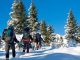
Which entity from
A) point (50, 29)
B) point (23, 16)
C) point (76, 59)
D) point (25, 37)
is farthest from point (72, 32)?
point (76, 59)

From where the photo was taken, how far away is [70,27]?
69125mm

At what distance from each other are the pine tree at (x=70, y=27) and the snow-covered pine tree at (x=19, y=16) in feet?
42.6

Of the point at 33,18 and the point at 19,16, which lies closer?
the point at 19,16

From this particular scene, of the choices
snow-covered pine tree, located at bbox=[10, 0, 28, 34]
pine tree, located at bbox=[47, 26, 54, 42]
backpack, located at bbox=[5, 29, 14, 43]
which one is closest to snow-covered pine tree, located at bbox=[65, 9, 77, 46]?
pine tree, located at bbox=[47, 26, 54, 42]

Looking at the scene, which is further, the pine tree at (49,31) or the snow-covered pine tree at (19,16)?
the pine tree at (49,31)

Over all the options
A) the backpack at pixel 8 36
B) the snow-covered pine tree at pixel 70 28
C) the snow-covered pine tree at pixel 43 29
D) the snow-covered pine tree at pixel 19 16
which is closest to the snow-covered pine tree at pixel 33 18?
the snow-covered pine tree at pixel 19 16

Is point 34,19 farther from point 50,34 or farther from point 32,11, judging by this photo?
point 50,34

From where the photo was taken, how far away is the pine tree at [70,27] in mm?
67619

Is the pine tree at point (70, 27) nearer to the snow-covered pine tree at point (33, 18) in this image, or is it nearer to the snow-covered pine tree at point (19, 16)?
the snow-covered pine tree at point (33, 18)

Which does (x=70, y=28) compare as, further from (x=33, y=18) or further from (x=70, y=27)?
(x=33, y=18)

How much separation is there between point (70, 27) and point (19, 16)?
15199 millimetres

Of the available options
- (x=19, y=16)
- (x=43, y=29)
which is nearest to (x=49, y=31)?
(x=43, y=29)

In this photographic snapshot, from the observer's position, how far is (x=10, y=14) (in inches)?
2384

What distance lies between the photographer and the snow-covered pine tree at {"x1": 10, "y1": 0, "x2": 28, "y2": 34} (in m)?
58.7
